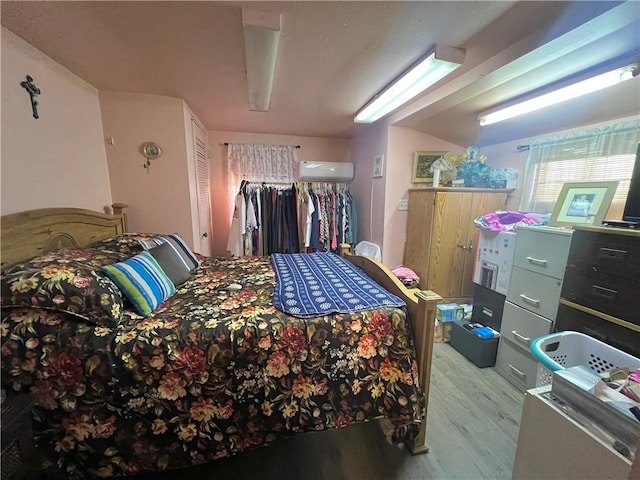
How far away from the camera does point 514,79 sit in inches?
70.6

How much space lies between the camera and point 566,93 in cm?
172

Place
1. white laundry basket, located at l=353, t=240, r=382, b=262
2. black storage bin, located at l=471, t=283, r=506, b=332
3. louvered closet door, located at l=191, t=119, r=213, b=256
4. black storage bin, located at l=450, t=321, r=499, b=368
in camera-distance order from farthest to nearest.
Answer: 1. white laundry basket, located at l=353, t=240, r=382, b=262
2. louvered closet door, located at l=191, t=119, r=213, b=256
3. black storage bin, located at l=471, t=283, r=506, b=332
4. black storage bin, located at l=450, t=321, r=499, b=368

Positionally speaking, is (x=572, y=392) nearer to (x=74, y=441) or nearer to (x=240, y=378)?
(x=240, y=378)

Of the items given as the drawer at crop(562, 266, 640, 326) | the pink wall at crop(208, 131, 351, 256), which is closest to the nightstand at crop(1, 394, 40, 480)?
the drawer at crop(562, 266, 640, 326)

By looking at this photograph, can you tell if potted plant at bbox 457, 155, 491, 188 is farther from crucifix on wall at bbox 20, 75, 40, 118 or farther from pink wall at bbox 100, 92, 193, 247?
crucifix on wall at bbox 20, 75, 40, 118

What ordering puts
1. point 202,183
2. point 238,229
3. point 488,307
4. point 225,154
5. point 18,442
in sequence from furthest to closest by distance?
point 225,154
point 238,229
point 202,183
point 488,307
point 18,442

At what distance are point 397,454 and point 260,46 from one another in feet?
7.74

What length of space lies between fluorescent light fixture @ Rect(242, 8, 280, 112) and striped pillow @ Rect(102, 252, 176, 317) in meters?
1.39

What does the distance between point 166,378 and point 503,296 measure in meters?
2.43

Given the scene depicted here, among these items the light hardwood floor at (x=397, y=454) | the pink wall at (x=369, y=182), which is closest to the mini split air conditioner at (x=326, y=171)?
the pink wall at (x=369, y=182)

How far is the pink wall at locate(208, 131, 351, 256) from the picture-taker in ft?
11.7

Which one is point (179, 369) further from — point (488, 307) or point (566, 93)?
point (566, 93)

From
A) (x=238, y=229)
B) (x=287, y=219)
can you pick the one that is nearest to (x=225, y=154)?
(x=238, y=229)

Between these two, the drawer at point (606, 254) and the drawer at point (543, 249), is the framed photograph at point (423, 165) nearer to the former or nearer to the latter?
the drawer at point (543, 249)
